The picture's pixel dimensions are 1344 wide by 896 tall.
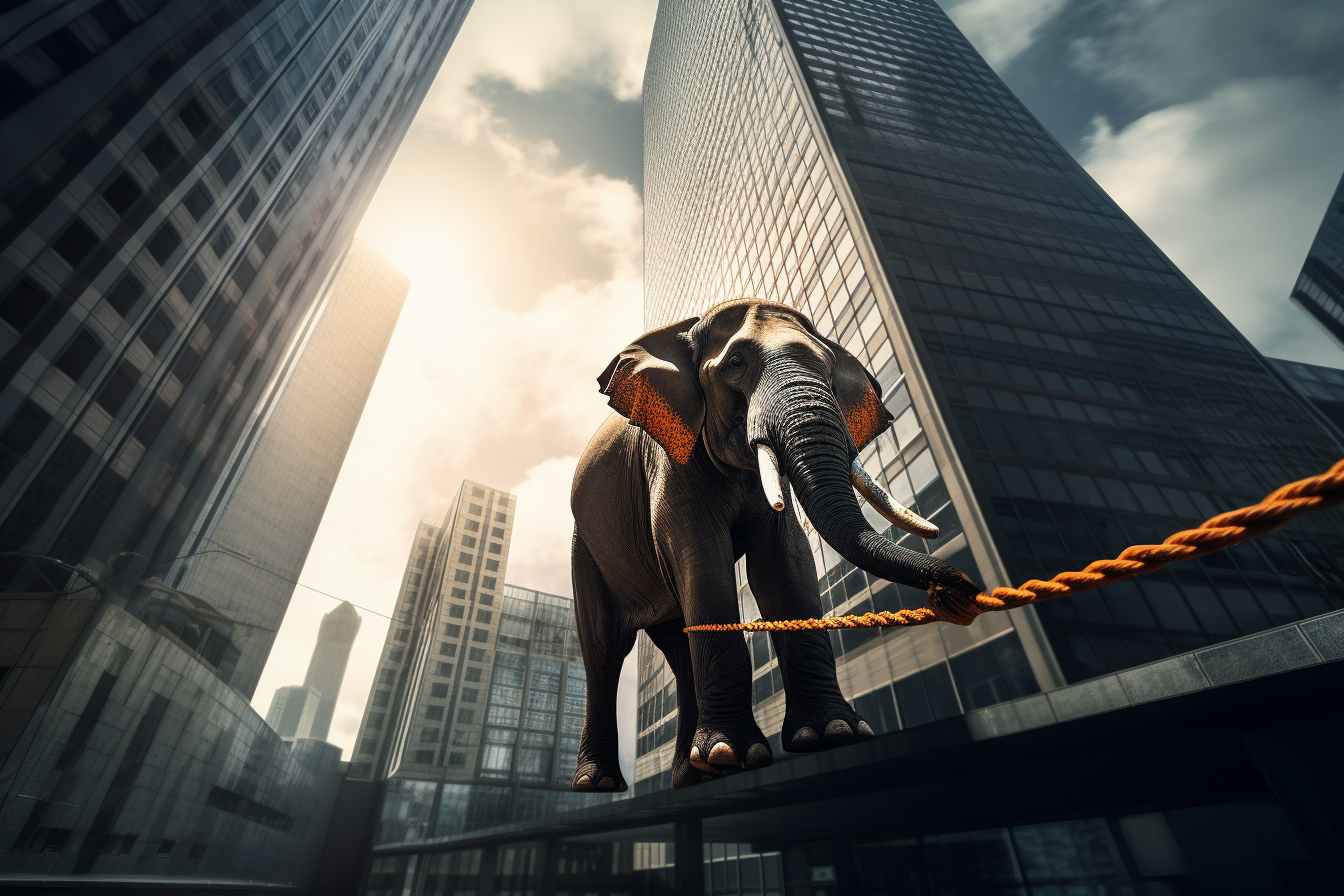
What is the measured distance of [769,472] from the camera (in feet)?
8.74

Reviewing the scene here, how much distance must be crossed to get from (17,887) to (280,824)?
2001 centimetres

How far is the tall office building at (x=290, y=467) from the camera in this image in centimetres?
3067

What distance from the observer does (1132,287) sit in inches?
→ 1261

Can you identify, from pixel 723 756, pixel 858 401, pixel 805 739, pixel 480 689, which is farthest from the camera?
pixel 480 689

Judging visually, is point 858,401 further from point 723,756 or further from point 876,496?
point 723,756

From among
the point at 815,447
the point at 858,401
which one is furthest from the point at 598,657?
the point at 858,401

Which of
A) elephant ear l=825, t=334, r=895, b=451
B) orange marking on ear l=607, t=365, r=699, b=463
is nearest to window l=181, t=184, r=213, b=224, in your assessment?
Answer: orange marking on ear l=607, t=365, r=699, b=463

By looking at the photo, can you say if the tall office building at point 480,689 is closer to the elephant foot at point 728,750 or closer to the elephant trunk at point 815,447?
the elephant foot at point 728,750

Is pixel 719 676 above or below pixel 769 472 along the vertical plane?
below

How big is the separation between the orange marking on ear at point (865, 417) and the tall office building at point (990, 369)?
53.8 ft

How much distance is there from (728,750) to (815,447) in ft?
4.54

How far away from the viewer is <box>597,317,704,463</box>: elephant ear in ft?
10.3

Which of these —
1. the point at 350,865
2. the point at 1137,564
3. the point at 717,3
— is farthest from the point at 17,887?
the point at 717,3

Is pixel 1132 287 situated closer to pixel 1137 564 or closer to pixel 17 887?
pixel 1137 564
